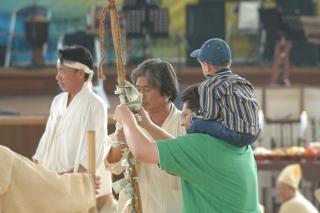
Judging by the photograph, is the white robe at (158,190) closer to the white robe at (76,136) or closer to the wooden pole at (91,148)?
the wooden pole at (91,148)

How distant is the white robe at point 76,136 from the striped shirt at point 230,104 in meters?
2.05

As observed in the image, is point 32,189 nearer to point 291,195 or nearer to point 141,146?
point 141,146

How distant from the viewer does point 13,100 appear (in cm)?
1500

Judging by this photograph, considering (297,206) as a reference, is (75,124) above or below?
above

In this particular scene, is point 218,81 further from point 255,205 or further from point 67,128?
point 67,128

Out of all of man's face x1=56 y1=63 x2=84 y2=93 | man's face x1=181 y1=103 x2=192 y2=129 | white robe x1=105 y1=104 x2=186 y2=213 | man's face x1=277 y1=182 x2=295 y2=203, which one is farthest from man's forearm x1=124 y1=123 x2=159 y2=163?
man's face x1=277 y1=182 x2=295 y2=203

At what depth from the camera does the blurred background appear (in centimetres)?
1483

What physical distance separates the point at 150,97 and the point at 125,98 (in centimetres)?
81

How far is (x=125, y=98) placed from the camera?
4.68m

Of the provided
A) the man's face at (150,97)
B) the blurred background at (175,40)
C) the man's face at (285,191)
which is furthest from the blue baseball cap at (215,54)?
the blurred background at (175,40)

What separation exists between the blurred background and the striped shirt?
8.72 m

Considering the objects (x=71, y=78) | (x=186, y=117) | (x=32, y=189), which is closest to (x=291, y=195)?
(x=71, y=78)

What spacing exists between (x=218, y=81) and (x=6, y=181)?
108 cm

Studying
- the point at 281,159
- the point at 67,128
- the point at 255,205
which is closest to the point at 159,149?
the point at 255,205
